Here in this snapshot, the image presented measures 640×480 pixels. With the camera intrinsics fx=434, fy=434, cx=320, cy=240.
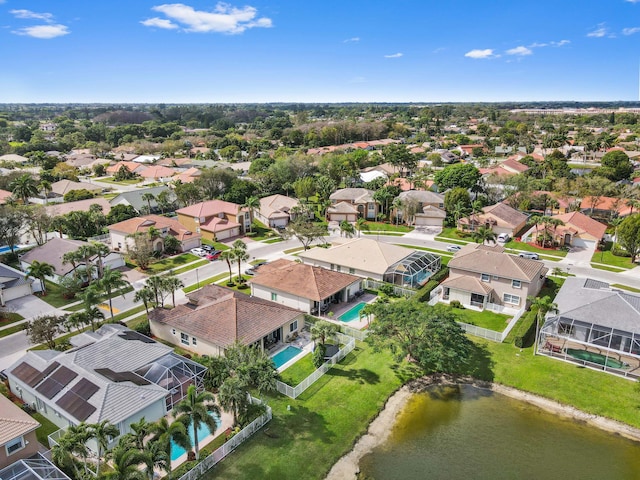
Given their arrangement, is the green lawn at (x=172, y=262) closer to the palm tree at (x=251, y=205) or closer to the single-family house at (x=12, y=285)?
the single-family house at (x=12, y=285)

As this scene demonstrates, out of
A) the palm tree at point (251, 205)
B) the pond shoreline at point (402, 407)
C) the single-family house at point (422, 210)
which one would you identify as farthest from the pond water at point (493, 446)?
the palm tree at point (251, 205)

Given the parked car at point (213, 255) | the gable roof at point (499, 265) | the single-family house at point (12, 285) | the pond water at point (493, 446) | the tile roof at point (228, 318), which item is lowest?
the pond water at point (493, 446)

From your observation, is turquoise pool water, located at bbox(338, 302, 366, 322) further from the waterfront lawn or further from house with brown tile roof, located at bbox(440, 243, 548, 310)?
house with brown tile roof, located at bbox(440, 243, 548, 310)

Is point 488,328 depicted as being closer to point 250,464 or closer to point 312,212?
point 250,464

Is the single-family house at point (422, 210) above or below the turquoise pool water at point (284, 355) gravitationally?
above

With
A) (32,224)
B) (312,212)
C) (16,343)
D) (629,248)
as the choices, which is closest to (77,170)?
(32,224)

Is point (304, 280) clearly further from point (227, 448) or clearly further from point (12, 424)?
point (12, 424)

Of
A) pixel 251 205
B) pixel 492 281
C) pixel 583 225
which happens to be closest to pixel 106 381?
pixel 492 281
